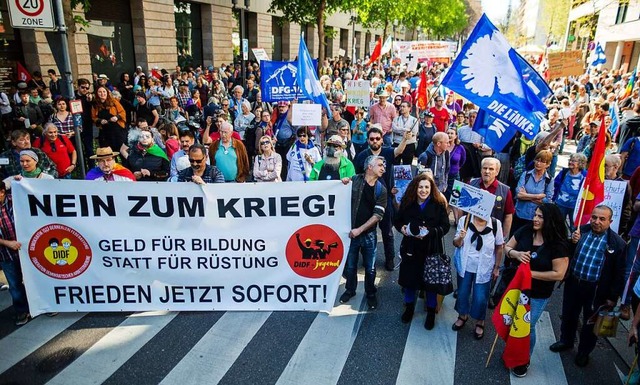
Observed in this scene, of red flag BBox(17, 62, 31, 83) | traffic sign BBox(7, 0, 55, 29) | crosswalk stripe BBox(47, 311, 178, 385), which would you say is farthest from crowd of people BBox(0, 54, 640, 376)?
red flag BBox(17, 62, 31, 83)

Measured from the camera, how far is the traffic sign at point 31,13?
6.93 m


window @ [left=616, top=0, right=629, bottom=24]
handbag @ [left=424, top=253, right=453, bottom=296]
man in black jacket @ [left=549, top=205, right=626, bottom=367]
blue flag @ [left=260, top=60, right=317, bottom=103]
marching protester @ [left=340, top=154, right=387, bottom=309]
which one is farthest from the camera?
window @ [left=616, top=0, right=629, bottom=24]

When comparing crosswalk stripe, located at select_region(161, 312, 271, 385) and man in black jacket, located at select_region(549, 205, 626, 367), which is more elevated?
man in black jacket, located at select_region(549, 205, 626, 367)

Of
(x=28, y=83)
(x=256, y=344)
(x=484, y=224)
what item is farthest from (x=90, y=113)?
(x=484, y=224)

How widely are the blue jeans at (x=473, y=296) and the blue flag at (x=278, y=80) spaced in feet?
20.4

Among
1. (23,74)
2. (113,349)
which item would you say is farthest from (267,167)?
(23,74)

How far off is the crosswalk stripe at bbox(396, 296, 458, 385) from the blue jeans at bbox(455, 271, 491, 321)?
32 cm

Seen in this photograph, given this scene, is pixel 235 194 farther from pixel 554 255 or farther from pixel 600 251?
pixel 600 251

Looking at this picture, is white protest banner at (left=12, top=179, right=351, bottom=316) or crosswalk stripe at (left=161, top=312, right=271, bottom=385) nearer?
crosswalk stripe at (left=161, top=312, right=271, bottom=385)

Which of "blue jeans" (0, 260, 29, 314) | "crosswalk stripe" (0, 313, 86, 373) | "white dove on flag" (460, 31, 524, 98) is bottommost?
"crosswalk stripe" (0, 313, 86, 373)

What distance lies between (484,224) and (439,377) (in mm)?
1563

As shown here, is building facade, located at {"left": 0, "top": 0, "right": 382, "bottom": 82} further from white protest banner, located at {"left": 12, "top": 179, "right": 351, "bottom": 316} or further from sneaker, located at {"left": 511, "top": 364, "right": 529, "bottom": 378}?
sneaker, located at {"left": 511, "top": 364, "right": 529, "bottom": 378}

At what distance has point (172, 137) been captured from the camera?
812 centimetres

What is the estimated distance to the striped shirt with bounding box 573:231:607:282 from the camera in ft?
14.2
